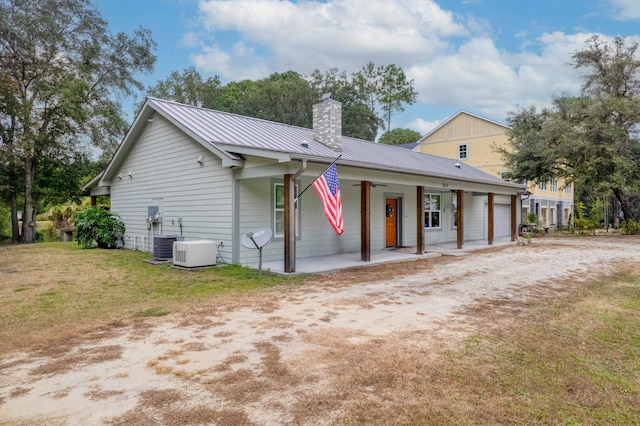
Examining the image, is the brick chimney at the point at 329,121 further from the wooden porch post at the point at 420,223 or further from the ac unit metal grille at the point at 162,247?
the ac unit metal grille at the point at 162,247

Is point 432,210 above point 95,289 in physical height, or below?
above

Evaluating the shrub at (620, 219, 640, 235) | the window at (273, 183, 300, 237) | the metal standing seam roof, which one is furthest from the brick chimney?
the shrub at (620, 219, 640, 235)

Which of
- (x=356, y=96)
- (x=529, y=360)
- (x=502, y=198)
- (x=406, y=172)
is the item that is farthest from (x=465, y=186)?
(x=356, y=96)

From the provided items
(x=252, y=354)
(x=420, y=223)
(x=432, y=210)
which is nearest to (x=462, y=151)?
(x=432, y=210)

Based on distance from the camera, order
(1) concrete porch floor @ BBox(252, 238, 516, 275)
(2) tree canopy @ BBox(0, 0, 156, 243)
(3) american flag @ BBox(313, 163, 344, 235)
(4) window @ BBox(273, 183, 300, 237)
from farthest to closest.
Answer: (2) tree canopy @ BBox(0, 0, 156, 243) < (4) window @ BBox(273, 183, 300, 237) < (1) concrete porch floor @ BBox(252, 238, 516, 275) < (3) american flag @ BBox(313, 163, 344, 235)

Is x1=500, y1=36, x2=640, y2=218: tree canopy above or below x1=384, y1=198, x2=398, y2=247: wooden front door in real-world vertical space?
above

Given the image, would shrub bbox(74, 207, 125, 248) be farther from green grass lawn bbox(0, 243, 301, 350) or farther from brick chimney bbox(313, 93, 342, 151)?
brick chimney bbox(313, 93, 342, 151)

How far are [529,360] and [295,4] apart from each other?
51.8 feet

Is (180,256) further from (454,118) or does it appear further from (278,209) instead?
(454,118)

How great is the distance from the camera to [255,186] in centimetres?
951

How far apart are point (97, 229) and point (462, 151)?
83.3 feet

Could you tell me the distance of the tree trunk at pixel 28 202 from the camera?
1659 centimetres

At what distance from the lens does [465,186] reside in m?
13.8

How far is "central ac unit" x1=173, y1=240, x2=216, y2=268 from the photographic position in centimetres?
855
